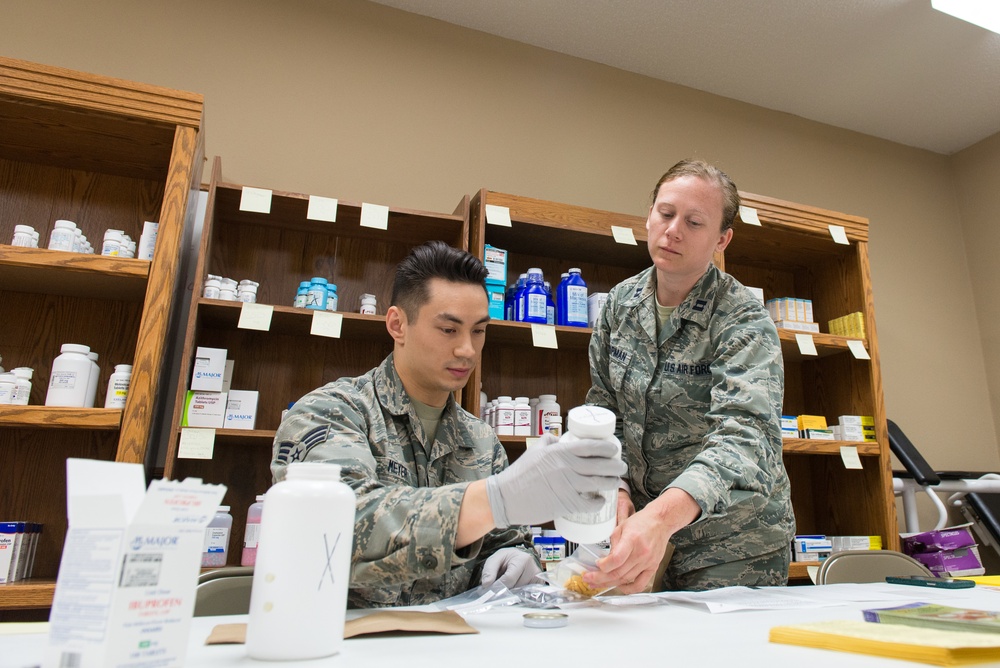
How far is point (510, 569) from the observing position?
1229mm

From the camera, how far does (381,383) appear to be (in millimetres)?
1438

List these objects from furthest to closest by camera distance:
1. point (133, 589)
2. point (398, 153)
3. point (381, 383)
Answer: point (398, 153) < point (381, 383) < point (133, 589)

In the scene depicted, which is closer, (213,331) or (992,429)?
(213,331)

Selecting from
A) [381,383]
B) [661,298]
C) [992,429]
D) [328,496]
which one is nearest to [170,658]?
[328,496]

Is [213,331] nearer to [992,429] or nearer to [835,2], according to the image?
[835,2]

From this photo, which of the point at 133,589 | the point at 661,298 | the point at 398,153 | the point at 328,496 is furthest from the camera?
the point at 398,153

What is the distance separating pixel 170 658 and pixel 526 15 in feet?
10.8

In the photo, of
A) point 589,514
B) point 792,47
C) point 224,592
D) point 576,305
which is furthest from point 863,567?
point 792,47

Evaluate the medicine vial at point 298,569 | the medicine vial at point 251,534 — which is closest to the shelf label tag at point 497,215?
the medicine vial at point 251,534

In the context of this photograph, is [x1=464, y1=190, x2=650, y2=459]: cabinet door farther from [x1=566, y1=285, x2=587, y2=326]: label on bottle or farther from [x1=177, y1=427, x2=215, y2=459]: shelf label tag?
[x1=177, y1=427, x2=215, y2=459]: shelf label tag

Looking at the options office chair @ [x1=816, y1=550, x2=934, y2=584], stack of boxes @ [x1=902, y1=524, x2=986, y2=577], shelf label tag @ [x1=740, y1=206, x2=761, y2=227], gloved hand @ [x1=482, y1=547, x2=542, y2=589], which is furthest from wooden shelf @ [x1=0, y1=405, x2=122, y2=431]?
stack of boxes @ [x1=902, y1=524, x2=986, y2=577]

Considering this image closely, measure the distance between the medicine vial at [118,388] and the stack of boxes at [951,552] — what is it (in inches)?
132

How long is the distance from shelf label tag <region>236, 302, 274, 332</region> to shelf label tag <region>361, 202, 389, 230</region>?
49 centimetres

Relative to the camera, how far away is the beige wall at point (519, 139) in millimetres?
2809
